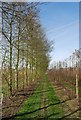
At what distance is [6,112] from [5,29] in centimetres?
421

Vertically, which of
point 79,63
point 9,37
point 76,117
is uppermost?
point 9,37

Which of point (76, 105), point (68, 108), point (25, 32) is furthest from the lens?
point (25, 32)

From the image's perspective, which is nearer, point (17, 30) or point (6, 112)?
point (6, 112)

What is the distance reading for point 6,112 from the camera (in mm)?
7660

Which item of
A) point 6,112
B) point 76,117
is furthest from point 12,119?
point 76,117

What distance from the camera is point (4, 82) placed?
10.9m

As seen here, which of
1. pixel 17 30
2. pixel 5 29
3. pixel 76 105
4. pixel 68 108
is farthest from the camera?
pixel 17 30

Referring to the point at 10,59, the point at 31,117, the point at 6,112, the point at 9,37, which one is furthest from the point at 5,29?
the point at 31,117

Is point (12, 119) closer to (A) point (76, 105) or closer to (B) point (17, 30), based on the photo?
(A) point (76, 105)

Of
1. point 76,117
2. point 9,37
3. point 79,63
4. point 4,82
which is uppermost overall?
point 9,37

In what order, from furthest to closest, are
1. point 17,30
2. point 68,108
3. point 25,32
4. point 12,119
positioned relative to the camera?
point 25,32
point 17,30
point 68,108
point 12,119

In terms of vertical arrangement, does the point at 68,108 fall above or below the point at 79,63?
below

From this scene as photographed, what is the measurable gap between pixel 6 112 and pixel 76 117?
6.65 feet

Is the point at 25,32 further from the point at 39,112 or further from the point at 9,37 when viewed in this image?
the point at 39,112
